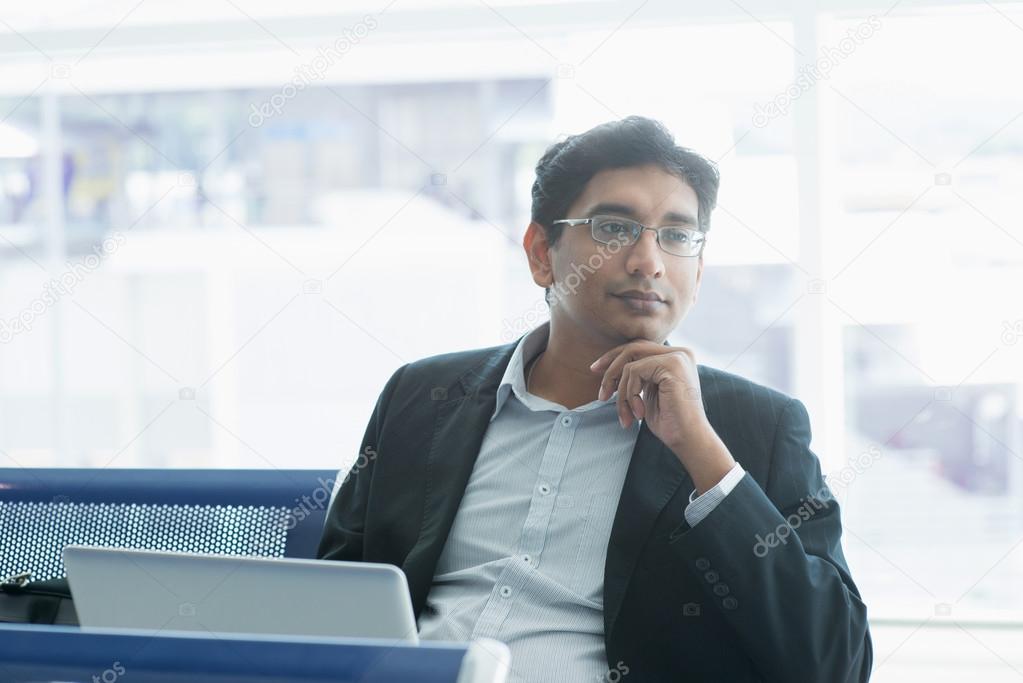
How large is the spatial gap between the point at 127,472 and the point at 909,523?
2193 millimetres

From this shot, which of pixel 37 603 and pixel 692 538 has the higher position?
pixel 692 538

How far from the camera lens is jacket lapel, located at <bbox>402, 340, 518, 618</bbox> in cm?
153

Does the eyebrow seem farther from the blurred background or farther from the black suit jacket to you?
the blurred background

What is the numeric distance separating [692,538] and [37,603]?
37.5 inches

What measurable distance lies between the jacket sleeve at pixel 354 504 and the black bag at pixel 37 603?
14.5 inches

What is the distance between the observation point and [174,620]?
987 mm

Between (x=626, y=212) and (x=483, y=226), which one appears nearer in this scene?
(x=626, y=212)

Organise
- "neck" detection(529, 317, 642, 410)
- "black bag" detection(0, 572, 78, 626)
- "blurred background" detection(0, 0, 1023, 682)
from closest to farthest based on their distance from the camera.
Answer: "black bag" detection(0, 572, 78, 626), "neck" detection(529, 317, 642, 410), "blurred background" detection(0, 0, 1023, 682)

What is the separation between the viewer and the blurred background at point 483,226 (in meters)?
2.77

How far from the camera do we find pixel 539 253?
5.92 ft

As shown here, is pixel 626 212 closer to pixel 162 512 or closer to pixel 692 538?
pixel 692 538

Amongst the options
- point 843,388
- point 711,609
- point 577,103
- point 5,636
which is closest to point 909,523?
point 843,388

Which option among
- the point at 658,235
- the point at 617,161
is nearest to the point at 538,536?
the point at 658,235

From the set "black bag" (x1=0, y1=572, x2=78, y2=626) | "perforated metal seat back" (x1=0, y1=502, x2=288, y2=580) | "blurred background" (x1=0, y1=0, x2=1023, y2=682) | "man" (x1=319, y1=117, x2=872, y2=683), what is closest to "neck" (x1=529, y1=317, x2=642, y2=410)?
"man" (x1=319, y1=117, x2=872, y2=683)
